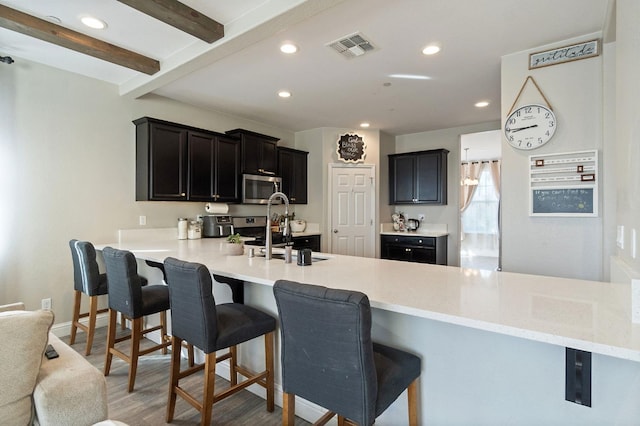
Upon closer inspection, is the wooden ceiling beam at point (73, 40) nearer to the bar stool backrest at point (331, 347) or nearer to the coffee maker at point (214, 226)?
the coffee maker at point (214, 226)

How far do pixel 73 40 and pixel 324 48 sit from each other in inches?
80.0

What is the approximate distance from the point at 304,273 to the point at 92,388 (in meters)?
1.08

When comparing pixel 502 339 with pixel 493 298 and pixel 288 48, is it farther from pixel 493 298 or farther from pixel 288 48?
pixel 288 48

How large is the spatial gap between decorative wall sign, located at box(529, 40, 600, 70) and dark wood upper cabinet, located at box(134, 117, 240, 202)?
3.49 m

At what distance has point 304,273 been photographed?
191cm

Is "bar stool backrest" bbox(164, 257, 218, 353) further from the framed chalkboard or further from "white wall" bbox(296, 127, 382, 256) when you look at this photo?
"white wall" bbox(296, 127, 382, 256)

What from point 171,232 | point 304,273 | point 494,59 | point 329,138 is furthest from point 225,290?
point 329,138

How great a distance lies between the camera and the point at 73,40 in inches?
104

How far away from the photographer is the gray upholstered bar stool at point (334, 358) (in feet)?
3.79

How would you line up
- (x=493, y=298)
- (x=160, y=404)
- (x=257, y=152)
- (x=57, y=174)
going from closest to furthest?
(x=493, y=298), (x=160, y=404), (x=57, y=174), (x=257, y=152)

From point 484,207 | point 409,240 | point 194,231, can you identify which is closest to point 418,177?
point 409,240

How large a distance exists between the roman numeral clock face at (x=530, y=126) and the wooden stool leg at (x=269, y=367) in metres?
2.54

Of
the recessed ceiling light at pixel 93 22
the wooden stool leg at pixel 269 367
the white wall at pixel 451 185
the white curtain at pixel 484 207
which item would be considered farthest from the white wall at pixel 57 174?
the white curtain at pixel 484 207

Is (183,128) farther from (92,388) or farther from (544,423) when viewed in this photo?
(544,423)
